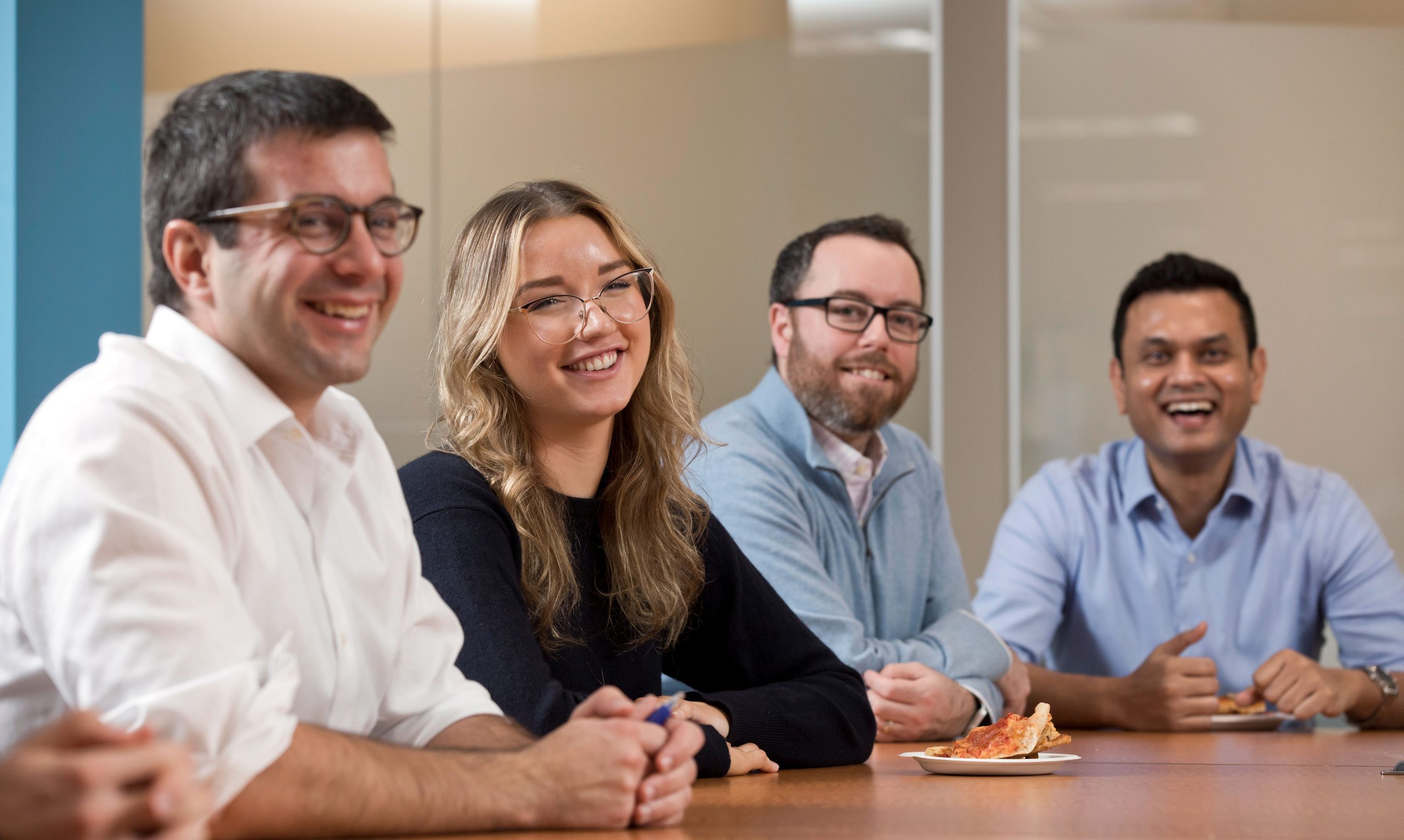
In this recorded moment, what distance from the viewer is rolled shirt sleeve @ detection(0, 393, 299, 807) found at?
3.27 feet

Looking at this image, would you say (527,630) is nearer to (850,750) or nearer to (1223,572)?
(850,750)

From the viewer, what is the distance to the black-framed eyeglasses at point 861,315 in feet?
9.68

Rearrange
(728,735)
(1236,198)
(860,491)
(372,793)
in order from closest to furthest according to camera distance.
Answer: (372,793)
(728,735)
(860,491)
(1236,198)

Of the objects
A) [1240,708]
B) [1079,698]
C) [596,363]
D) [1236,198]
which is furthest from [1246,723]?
[1236,198]

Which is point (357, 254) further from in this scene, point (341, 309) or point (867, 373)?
point (867, 373)

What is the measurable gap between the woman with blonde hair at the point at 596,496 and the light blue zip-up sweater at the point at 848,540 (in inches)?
15.5

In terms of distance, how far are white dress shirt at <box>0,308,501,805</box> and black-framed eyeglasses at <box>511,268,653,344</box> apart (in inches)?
21.6

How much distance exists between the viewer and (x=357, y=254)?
4.11 feet

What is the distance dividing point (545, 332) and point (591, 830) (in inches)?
34.3

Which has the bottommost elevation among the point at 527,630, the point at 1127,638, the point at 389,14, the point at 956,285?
the point at 1127,638

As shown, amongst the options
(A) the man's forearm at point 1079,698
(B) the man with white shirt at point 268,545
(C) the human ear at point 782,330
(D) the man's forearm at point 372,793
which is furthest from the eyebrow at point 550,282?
(A) the man's forearm at point 1079,698

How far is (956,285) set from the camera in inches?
163

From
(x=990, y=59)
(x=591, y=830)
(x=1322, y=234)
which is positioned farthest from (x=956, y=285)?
(x=591, y=830)

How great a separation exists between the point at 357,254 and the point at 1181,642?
6.89ft
